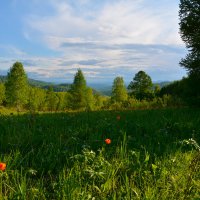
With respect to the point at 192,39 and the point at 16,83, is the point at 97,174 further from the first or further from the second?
the point at 16,83

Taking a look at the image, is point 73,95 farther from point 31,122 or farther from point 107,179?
point 107,179

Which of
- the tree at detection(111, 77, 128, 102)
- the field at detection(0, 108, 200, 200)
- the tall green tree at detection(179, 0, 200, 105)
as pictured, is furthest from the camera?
the tree at detection(111, 77, 128, 102)

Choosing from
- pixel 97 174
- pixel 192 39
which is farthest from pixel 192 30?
pixel 97 174

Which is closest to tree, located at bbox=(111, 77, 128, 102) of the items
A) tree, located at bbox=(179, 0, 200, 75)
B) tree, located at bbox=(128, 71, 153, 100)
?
tree, located at bbox=(128, 71, 153, 100)

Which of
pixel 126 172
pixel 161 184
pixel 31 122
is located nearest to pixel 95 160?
pixel 126 172

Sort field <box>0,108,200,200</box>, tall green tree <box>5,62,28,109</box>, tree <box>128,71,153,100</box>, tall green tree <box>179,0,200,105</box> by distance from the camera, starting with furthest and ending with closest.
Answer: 1. tree <box>128,71,153,100</box>
2. tall green tree <box>5,62,28,109</box>
3. tall green tree <box>179,0,200,105</box>
4. field <box>0,108,200,200</box>

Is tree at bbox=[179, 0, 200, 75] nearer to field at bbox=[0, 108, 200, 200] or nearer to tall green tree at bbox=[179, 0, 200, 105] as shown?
tall green tree at bbox=[179, 0, 200, 105]

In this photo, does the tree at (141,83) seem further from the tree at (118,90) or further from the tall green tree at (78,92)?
the tall green tree at (78,92)

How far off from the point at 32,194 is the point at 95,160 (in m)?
1.07

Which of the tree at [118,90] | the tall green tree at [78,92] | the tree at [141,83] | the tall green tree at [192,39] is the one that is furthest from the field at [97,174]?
the tree at [118,90]

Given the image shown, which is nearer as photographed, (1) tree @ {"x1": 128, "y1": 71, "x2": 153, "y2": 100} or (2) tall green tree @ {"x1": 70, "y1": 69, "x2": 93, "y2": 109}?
(2) tall green tree @ {"x1": 70, "y1": 69, "x2": 93, "y2": 109}

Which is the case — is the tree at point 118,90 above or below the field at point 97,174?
above

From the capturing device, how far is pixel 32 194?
8.80 feet

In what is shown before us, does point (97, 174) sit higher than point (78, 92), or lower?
lower
